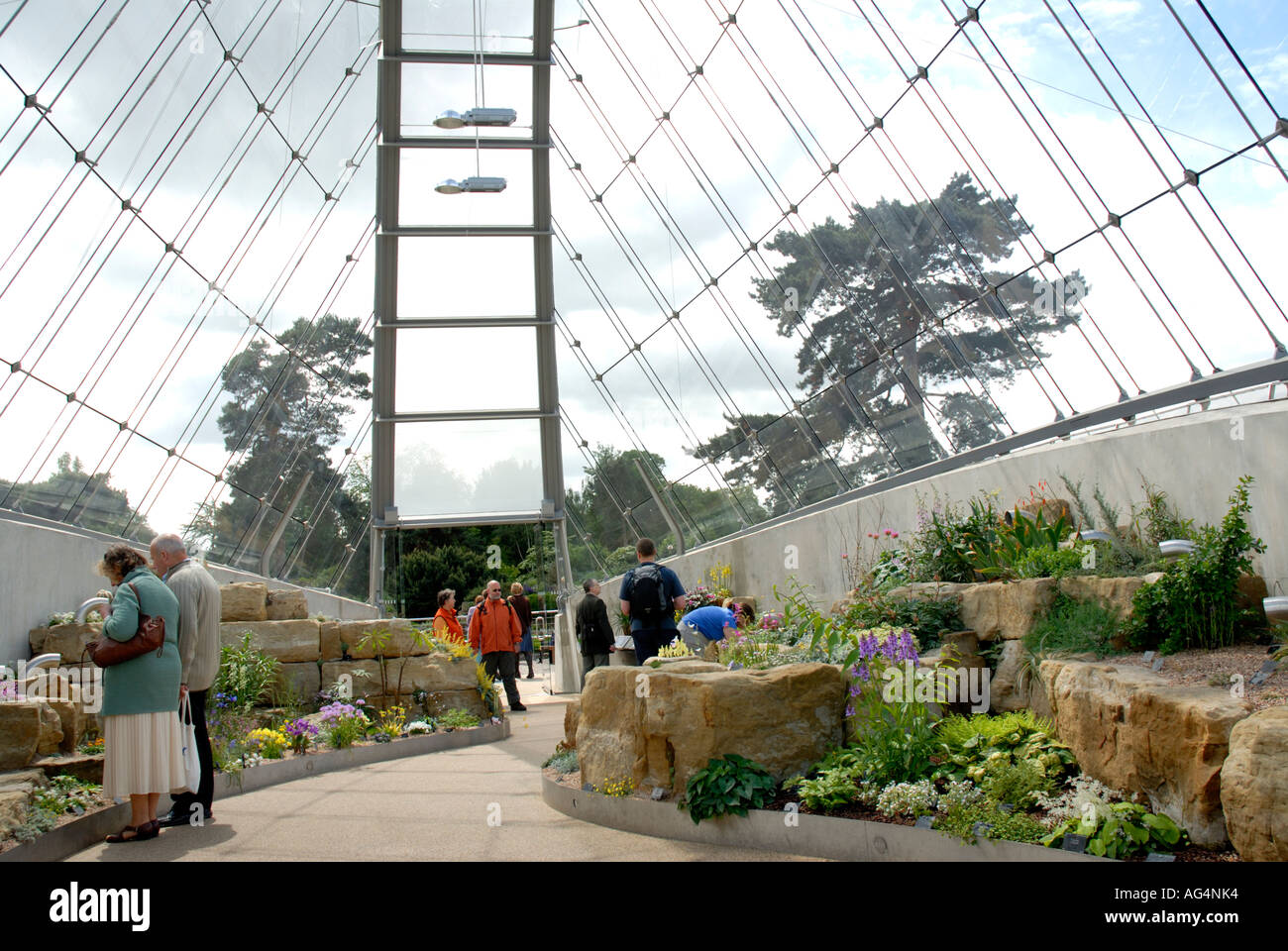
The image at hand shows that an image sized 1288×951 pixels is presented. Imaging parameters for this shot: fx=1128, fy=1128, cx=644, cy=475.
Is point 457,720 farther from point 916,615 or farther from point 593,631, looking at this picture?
point 916,615

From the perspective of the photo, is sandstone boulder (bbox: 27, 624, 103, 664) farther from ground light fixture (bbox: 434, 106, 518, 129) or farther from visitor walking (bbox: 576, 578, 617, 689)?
ground light fixture (bbox: 434, 106, 518, 129)

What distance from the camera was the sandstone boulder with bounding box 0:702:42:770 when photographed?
19.8 ft

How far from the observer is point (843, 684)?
623cm

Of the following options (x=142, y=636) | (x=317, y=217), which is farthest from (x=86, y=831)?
(x=317, y=217)

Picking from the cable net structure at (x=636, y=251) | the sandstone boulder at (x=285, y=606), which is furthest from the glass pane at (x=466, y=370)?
the sandstone boulder at (x=285, y=606)

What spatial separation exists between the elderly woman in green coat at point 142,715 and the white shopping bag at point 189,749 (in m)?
0.11

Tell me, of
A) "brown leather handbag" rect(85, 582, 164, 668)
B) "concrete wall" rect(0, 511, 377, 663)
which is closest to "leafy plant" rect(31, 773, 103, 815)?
"brown leather handbag" rect(85, 582, 164, 668)

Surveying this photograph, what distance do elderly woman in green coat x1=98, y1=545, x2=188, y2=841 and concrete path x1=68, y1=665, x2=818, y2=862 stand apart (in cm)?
28

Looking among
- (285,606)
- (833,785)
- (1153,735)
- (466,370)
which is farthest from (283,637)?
(466,370)

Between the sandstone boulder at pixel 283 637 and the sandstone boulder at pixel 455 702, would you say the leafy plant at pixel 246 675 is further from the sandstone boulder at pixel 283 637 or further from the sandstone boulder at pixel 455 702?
the sandstone boulder at pixel 455 702

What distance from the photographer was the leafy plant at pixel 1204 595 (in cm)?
551

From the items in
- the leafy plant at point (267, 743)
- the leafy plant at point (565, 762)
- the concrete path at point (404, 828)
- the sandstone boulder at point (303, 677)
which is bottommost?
the concrete path at point (404, 828)
